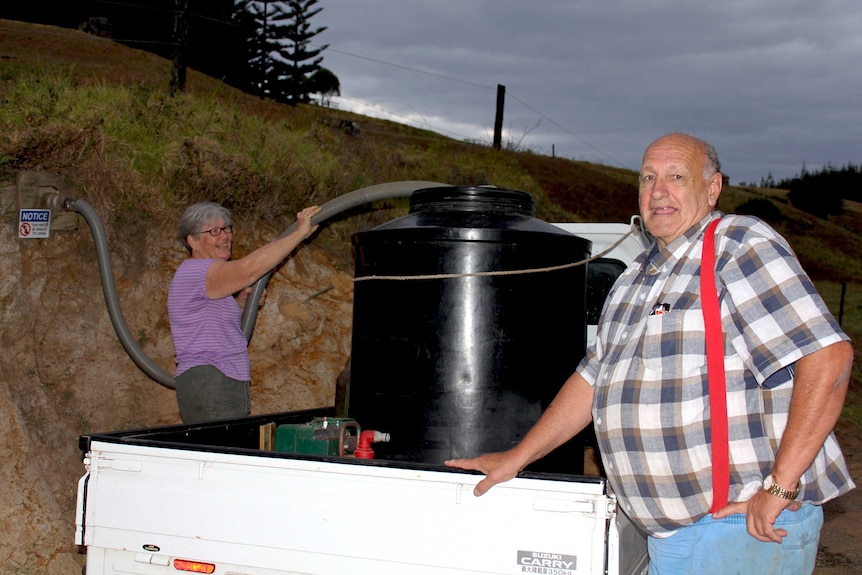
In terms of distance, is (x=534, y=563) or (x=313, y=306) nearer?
(x=534, y=563)

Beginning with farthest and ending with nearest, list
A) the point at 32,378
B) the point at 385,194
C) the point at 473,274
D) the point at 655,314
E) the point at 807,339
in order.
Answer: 1. the point at 32,378
2. the point at 385,194
3. the point at 473,274
4. the point at 655,314
5. the point at 807,339

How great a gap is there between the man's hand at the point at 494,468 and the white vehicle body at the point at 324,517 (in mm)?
32

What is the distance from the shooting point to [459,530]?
2578 millimetres

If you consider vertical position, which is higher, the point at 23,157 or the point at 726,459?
the point at 23,157

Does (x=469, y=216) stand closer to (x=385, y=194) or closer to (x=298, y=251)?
(x=385, y=194)

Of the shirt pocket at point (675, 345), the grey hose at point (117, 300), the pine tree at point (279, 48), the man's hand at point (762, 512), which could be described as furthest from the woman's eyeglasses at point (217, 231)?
the pine tree at point (279, 48)

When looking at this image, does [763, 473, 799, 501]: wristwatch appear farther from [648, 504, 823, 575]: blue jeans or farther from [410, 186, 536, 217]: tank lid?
[410, 186, 536, 217]: tank lid

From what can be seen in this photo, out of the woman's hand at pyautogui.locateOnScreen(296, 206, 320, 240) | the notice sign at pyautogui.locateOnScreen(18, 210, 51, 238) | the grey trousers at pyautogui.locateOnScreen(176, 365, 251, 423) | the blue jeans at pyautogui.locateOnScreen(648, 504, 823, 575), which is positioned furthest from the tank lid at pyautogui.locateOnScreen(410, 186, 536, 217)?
the notice sign at pyautogui.locateOnScreen(18, 210, 51, 238)

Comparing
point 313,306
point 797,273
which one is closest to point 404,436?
point 797,273

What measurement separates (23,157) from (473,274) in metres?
4.46

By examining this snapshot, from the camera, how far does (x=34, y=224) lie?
6109 millimetres

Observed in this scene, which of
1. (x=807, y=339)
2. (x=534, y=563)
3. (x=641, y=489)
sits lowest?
(x=534, y=563)

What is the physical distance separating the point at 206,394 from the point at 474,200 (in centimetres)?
180

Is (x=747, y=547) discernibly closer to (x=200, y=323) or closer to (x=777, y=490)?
(x=777, y=490)
